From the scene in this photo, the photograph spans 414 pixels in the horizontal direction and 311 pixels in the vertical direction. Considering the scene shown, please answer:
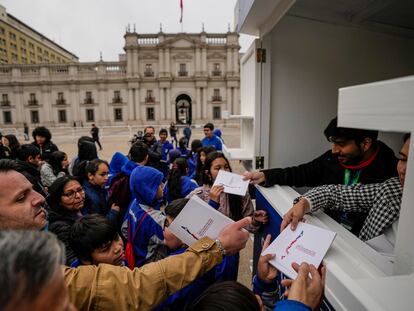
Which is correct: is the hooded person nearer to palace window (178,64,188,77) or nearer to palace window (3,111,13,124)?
palace window (178,64,188,77)

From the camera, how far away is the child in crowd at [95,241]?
1541mm

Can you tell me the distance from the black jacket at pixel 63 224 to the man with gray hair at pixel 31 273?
1408 millimetres

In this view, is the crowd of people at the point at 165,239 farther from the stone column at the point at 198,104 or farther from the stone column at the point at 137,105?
the stone column at the point at 137,105

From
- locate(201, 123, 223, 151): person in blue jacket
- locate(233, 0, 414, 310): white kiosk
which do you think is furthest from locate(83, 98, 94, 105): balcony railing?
locate(233, 0, 414, 310): white kiosk

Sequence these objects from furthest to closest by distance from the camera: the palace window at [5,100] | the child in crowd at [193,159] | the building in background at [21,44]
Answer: the building in background at [21,44] → the palace window at [5,100] → the child in crowd at [193,159]

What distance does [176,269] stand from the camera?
1110 mm

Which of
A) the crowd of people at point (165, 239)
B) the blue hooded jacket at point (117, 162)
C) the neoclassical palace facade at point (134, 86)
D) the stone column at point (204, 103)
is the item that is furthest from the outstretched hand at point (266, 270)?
the stone column at point (204, 103)

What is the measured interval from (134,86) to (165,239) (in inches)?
1697

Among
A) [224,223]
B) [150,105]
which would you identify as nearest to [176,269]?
[224,223]

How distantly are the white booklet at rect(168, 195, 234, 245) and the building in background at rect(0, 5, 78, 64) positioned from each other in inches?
2482

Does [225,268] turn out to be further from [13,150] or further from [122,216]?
Result: [13,150]

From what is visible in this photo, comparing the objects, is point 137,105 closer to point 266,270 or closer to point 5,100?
point 5,100

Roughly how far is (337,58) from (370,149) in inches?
57.9

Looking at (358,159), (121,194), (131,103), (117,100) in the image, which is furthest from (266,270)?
(117,100)
